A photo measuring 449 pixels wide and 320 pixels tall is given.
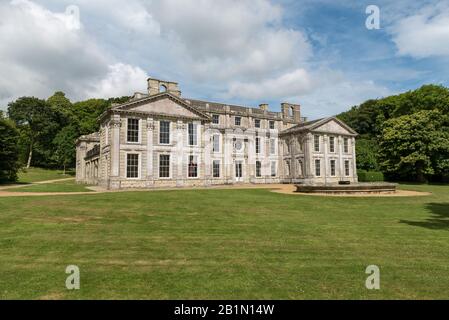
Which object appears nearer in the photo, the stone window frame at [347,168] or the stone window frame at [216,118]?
the stone window frame at [216,118]

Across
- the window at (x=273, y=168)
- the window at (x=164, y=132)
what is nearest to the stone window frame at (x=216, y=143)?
the window at (x=164, y=132)

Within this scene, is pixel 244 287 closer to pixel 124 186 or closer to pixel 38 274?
pixel 38 274

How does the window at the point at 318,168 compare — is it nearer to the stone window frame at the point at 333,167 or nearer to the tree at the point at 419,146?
the stone window frame at the point at 333,167

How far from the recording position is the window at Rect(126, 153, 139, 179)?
30531 mm

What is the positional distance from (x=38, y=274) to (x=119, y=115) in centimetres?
2650

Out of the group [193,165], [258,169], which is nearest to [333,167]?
[258,169]

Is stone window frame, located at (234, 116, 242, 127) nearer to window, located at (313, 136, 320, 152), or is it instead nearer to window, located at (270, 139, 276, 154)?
window, located at (270, 139, 276, 154)

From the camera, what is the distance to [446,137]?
42.4 m

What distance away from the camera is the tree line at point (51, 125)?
6028cm

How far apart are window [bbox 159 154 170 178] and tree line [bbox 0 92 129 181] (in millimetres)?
36764

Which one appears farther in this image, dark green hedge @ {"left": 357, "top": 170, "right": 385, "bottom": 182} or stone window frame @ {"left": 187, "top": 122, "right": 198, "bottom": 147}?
dark green hedge @ {"left": 357, "top": 170, "right": 385, "bottom": 182}

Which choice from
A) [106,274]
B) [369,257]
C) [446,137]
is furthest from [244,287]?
[446,137]

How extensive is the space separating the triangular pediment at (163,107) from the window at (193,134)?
108 cm

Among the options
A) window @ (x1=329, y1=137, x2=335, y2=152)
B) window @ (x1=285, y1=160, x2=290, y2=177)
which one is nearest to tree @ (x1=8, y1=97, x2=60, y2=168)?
window @ (x1=285, y1=160, x2=290, y2=177)
